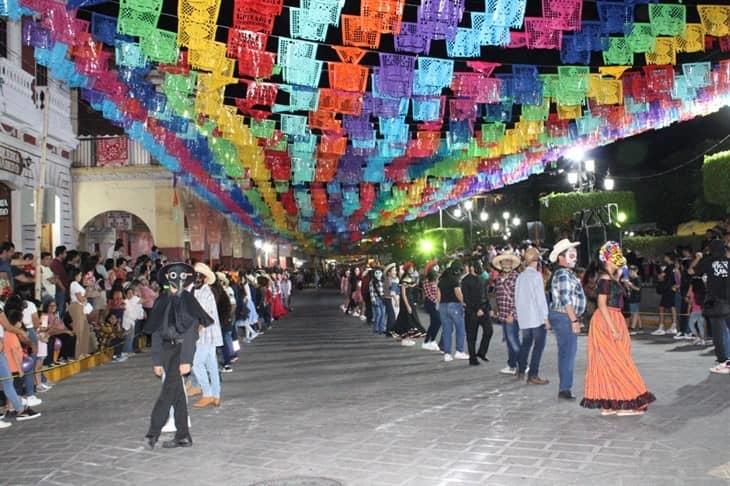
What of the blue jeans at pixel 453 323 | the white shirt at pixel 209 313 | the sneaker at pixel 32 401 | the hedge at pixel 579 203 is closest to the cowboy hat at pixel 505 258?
the blue jeans at pixel 453 323

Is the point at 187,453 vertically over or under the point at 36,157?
under

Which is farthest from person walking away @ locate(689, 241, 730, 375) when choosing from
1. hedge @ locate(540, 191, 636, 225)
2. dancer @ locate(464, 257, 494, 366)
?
hedge @ locate(540, 191, 636, 225)

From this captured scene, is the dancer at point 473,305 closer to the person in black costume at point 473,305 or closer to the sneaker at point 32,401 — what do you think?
the person in black costume at point 473,305

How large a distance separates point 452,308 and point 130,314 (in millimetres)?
7215

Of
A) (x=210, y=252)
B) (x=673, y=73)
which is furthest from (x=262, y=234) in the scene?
(x=673, y=73)

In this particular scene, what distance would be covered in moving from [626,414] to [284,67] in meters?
7.17

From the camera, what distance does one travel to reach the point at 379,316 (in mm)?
20859

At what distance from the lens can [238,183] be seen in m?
26.4

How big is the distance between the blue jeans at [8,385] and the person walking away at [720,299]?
9.35 meters

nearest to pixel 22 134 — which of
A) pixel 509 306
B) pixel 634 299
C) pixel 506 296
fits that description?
pixel 506 296

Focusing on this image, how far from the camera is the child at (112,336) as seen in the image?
52.6ft

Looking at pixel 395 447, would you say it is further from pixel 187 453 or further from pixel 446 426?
pixel 187 453

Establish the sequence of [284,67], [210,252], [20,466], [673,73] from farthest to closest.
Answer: [210,252]
[673,73]
[284,67]
[20,466]

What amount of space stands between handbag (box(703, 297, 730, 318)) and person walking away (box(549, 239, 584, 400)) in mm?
2876
